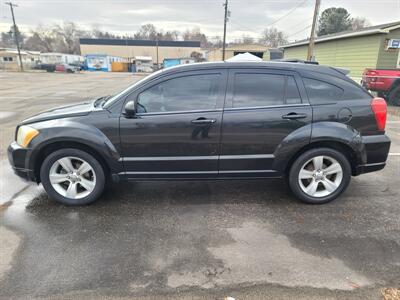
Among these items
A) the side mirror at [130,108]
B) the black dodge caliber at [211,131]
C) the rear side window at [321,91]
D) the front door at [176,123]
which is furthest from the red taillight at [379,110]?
the side mirror at [130,108]

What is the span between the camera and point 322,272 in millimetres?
2654

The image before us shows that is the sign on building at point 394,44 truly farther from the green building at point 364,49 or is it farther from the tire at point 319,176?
the tire at point 319,176

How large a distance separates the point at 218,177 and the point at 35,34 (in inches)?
5136

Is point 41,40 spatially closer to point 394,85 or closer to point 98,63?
point 98,63

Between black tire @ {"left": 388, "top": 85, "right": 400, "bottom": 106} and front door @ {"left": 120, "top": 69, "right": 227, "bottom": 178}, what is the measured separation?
11.3m

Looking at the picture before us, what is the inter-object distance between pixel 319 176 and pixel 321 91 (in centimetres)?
106

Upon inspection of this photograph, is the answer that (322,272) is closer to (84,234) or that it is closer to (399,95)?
(84,234)

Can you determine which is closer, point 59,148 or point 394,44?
point 59,148

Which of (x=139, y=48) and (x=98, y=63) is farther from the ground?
(x=139, y=48)

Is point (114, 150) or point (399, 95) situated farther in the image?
point (399, 95)

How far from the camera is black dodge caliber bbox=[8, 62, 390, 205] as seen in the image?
3.60m

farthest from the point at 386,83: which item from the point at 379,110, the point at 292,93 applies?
the point at 292,93

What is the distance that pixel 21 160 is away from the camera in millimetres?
3719

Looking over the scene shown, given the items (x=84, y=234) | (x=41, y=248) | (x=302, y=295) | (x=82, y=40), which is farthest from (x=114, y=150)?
(x=82, y=40)
